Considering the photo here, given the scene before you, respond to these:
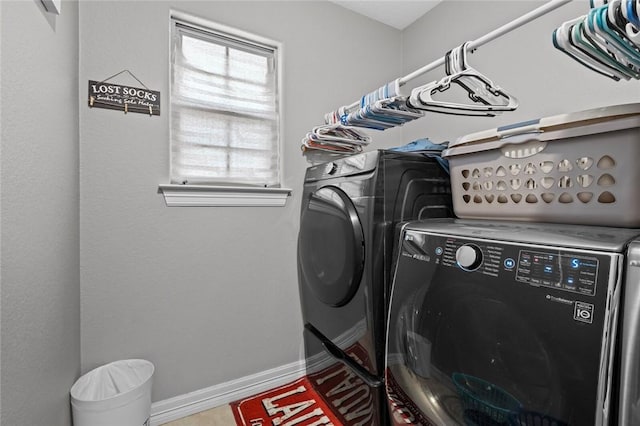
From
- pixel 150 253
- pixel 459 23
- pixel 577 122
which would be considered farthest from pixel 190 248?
pixel 459 23

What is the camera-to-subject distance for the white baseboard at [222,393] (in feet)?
5.31

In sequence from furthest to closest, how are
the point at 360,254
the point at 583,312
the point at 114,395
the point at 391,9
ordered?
1. the point at 391,9
2. the point at 114,395
3. the point at 360,254
4. the point at 583,312

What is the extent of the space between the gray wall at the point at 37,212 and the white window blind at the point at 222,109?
19.0 inches

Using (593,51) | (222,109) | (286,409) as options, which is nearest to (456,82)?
(593,51)

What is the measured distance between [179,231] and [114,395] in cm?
82

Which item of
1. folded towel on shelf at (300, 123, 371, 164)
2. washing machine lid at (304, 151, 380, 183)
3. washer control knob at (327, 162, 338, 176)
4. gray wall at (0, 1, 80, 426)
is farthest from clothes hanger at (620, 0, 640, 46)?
gray wall at (0, 1, 80, 426)

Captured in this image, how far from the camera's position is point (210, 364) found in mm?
1748

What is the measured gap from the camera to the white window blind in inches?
66.2

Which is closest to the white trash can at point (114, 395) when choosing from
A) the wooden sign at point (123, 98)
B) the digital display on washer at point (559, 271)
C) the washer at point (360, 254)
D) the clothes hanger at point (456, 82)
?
the washer at point (360, 254)

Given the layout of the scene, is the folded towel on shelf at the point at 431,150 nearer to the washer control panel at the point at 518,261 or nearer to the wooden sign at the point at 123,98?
the washer control panel at the point at 518,261

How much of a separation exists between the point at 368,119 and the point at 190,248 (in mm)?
1261

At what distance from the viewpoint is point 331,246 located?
4.62 feet

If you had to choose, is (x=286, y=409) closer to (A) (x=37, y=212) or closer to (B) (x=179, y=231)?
(B) (x=179, y=231)

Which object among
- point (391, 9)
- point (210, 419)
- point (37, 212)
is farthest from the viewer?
point (391, 9)
